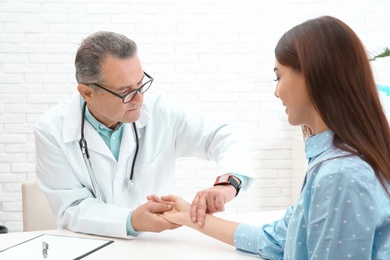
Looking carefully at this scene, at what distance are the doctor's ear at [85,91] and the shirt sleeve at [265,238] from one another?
770 mm

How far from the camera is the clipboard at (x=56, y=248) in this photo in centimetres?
164

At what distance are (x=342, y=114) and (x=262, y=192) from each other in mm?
2849

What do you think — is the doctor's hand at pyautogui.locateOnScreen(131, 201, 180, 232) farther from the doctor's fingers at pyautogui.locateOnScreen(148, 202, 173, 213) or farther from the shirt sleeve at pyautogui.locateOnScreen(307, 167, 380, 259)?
the shirt sleeve at pyautogui.locateOnScreen(307, 167, 380, 259)

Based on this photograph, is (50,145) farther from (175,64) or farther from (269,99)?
(269,99)

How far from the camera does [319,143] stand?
1.29m

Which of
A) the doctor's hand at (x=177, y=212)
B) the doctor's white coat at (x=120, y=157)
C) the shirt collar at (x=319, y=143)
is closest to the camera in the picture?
the shirt collar at (x=319, y=143)

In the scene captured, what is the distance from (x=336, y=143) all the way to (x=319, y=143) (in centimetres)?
6

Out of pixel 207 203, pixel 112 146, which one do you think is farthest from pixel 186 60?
pixel 207 203

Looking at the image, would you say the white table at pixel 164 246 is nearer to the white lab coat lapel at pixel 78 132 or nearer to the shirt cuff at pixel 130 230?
the shirt cuff at pixel 130 230

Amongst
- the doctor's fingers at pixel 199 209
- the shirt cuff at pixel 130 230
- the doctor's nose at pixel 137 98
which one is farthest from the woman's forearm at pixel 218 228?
the doctor's nose at pixel 137 98

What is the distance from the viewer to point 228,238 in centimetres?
169

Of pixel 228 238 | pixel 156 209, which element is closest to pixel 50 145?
pixel 156 209

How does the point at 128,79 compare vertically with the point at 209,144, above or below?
above

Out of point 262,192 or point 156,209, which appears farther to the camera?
point 262,192
